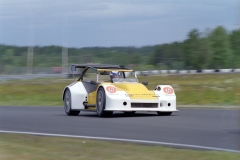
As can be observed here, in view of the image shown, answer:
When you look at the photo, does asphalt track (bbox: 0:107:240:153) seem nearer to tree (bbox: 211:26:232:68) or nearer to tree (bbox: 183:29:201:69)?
tree (bbox: 211:26:232:68)

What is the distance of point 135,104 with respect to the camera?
14.9m

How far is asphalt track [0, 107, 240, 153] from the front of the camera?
997 centimetres

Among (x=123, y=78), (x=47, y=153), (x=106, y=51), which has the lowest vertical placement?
(x=47, y=153)

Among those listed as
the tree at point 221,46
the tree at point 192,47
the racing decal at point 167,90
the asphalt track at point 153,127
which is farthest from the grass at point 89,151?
the tree at point 192,47

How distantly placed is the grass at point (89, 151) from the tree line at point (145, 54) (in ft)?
105

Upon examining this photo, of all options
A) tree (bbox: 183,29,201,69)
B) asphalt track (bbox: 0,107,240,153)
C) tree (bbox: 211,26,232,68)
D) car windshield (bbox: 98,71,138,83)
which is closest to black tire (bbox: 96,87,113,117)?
asphalt track (bbox: 0,107,240,153)

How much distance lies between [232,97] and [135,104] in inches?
364

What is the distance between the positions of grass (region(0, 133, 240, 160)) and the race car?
472 centimetres

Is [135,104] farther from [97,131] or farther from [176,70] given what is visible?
[176,70]

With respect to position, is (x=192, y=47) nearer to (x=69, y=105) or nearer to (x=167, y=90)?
(x=69, y=105)

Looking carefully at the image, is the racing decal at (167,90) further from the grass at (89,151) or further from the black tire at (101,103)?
the grass at (89,151)

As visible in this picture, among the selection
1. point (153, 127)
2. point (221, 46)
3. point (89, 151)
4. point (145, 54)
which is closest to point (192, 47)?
point (221, 46)

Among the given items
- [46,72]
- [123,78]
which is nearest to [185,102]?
[123,78]

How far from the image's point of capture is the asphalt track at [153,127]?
32.7ft
